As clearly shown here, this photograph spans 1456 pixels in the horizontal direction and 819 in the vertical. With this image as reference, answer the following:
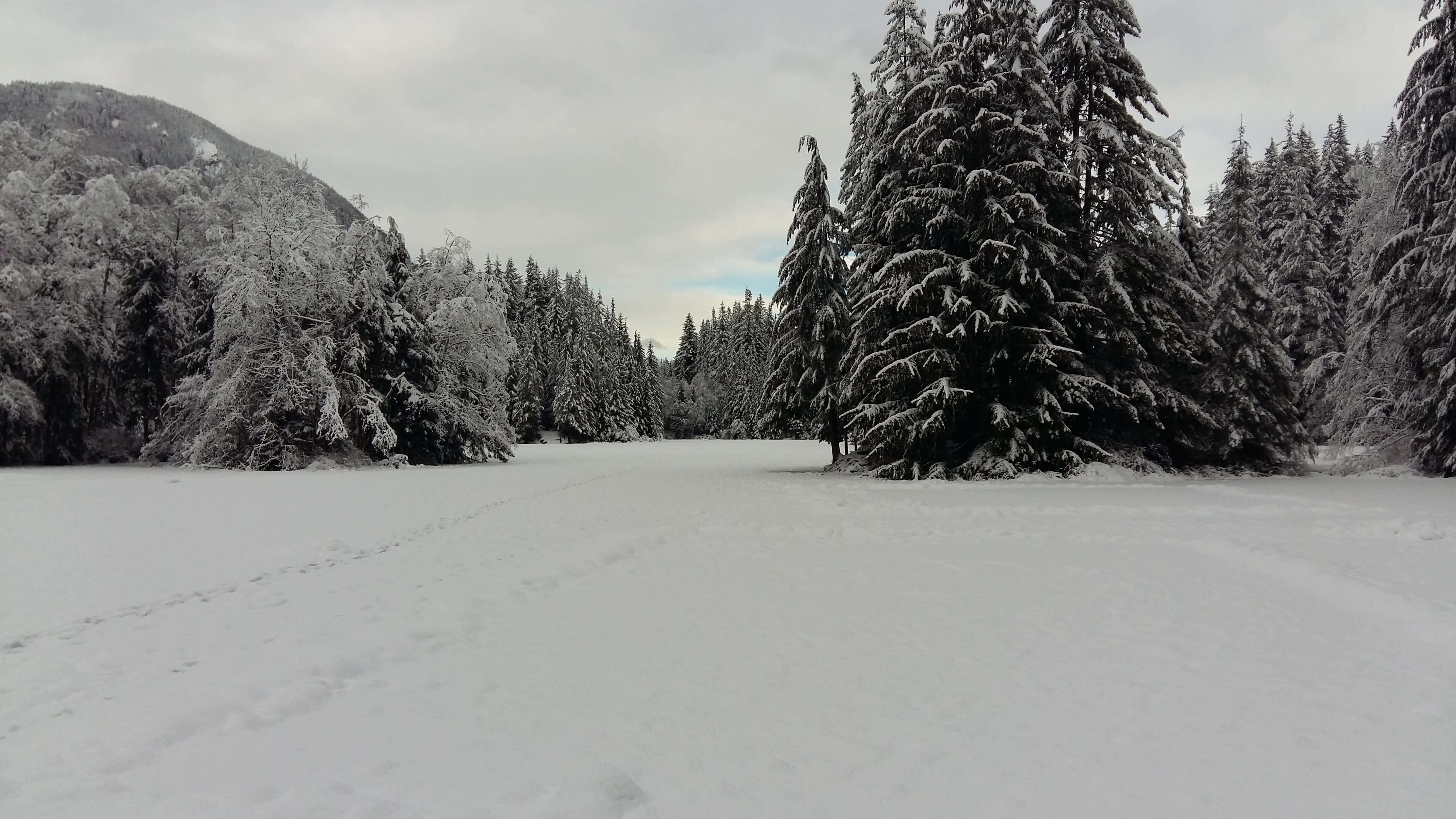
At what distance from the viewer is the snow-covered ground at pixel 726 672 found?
2.98 metres

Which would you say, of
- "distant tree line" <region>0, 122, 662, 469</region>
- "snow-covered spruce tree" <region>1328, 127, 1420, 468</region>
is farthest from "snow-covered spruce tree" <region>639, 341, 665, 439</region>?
"snow-covered spruce tree" <region>1328, 127, 1420, 468</region>

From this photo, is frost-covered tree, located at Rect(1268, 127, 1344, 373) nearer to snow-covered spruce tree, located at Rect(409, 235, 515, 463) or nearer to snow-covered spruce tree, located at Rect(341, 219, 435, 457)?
snow-covered spruce tree, located at Rect(409, 235, 515, 463)

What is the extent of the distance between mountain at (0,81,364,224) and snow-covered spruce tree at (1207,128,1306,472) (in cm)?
11456

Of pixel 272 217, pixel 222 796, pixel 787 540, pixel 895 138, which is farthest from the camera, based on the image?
pixel 272 217

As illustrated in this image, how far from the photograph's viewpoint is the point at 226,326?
76.3 ft

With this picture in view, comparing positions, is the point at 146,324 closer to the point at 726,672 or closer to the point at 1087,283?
the point at 726,672

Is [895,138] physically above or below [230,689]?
above

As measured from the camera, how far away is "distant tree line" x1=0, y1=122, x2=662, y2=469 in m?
23.8

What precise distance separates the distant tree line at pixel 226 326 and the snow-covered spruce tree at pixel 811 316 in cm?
1256

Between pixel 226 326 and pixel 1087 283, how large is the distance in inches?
1057

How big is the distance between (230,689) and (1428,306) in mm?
24557

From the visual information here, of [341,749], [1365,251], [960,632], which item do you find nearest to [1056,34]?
[1365,251]

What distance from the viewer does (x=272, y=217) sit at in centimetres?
2478

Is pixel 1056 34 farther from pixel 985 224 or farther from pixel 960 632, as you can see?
pixel 960 632
